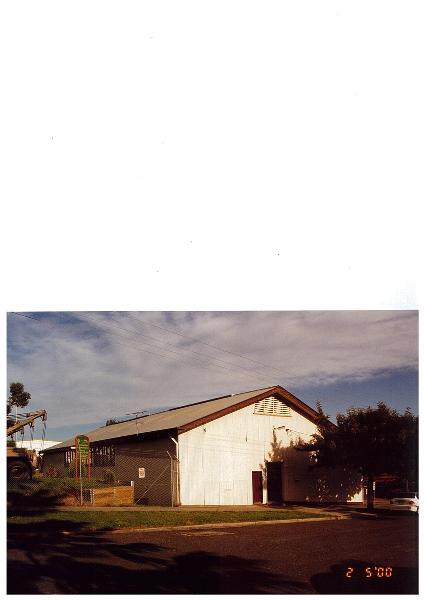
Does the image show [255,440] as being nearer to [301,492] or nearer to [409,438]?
[301,492]

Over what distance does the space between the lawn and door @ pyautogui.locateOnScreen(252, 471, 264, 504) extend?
273 mm

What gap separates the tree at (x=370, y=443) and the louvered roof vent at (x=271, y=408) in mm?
716

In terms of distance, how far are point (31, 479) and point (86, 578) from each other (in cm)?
237

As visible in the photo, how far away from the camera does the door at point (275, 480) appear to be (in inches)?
453

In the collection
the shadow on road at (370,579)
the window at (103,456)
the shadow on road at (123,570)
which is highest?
the window at (103,456)

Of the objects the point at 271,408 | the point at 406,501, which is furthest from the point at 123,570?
the point at 406,501

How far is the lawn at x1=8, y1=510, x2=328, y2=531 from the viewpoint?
9437mm

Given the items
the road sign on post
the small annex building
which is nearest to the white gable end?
the small annex building

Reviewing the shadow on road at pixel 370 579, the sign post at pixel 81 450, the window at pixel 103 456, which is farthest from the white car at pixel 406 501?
the sign post at pixel 81 450

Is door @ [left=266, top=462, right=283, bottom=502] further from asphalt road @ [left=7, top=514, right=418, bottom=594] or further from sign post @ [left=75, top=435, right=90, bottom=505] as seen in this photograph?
Result: sign post @ [left=75, top=435, right=90, bottom=505]

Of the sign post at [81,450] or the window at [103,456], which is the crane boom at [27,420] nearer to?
the sign post at [81,450]

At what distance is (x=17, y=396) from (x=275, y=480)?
235 inches

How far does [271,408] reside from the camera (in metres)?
11.0

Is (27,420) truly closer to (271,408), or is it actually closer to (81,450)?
(81,450)
